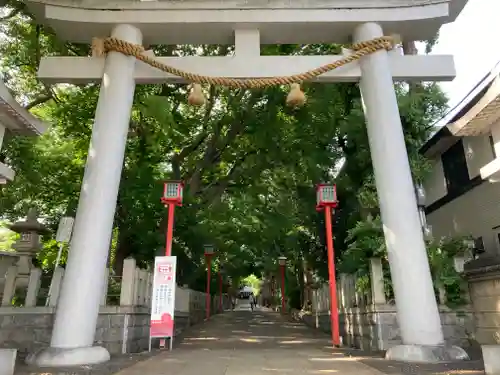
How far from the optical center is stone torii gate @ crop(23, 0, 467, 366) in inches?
250

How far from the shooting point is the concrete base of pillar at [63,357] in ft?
17.6

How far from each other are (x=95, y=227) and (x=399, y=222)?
490cm

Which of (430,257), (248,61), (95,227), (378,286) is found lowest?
(378,286)

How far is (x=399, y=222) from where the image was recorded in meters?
6.24

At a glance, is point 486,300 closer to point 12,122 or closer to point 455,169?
point 455,169

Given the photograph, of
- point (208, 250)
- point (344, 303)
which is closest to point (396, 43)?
point (344, 303)

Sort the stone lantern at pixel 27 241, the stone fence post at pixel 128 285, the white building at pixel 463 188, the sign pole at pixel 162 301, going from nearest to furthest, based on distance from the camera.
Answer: the sign pole at pixel 162 301, the stone fence post at pixel 128 285, the stone lantern at pixel 27 241, the white building at pixel 463 188

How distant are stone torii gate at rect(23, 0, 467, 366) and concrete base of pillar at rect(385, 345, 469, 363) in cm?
93

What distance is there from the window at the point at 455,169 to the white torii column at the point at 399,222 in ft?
19.2

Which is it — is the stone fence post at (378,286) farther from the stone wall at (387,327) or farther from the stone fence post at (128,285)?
the stone fence post at (128,285)

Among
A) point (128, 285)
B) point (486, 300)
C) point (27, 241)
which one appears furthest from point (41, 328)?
point (486, 300)

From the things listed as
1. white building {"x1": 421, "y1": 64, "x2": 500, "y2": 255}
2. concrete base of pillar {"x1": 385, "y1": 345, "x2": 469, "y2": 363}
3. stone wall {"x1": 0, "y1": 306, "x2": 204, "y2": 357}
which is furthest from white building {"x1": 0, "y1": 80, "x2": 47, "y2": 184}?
white building {"x1": 421, "y1": 64, "x2": 500, "y2": 255}

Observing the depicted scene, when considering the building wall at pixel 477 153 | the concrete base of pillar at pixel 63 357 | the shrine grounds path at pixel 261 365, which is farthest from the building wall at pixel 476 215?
the concrete base of pillar at pixel 63 357

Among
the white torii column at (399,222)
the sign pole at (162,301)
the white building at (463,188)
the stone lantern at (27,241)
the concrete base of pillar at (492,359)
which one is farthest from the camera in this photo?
the white building at (463,188)
